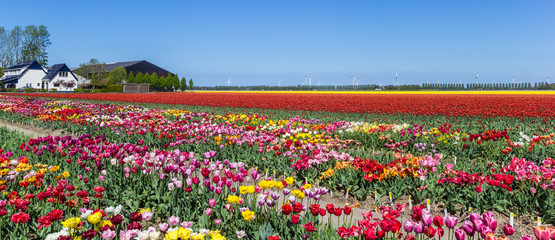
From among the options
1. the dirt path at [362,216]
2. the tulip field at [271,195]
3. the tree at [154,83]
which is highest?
the tree at [154,83]

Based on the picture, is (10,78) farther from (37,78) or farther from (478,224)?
(478,224)

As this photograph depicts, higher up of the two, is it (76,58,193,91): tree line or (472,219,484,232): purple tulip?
(76,58,193,91): tree line

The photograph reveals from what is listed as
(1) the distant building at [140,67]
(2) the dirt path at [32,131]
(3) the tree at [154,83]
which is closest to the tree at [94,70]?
(3) the tree at [154,83]

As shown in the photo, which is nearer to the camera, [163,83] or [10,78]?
[10,78]

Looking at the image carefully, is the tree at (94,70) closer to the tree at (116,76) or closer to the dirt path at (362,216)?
the tree at (116,76)

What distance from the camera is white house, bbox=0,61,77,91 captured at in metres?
73.3

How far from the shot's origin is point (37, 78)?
75875mm

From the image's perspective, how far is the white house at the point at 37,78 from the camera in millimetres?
73312

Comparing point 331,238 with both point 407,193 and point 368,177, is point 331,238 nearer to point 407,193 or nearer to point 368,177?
point 368,177

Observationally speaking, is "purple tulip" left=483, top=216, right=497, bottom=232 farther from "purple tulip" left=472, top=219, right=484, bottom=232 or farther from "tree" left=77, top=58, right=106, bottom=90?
"tree" left=77, top=58, right=106, bottom=90

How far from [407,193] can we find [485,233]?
301cm

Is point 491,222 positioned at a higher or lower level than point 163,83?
lower

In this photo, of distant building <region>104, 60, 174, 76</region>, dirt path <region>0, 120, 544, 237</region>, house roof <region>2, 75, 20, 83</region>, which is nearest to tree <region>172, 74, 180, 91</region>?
distant building <region>104, 60, 174, 76</region>

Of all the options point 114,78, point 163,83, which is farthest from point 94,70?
point 163,83
